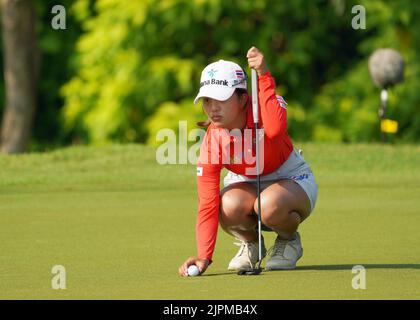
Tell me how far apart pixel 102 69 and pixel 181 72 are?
2196 mm

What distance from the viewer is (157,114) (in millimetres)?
28844

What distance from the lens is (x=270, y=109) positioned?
723cm

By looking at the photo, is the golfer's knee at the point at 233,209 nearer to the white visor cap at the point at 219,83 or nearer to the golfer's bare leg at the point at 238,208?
the golfer's bare leg at the point at 238,208

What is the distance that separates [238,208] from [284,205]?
10.5 inches

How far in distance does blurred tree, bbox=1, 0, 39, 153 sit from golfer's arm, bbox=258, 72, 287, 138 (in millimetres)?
17231

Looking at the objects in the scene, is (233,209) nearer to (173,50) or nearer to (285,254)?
(285,254)

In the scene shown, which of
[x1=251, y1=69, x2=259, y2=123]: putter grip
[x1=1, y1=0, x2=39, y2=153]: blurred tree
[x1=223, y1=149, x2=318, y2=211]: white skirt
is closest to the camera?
[x1=251, y1=69, x2=259, y2=123]: putter grip

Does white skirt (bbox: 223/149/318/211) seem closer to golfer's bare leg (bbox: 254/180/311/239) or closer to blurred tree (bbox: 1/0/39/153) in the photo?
golfer's bare leg (bbox: 254/180/311/239)

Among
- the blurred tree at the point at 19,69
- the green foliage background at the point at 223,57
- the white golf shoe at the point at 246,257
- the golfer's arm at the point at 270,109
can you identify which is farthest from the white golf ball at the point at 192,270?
the green foliage background at the point at 223,57

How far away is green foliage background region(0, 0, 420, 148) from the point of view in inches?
1116

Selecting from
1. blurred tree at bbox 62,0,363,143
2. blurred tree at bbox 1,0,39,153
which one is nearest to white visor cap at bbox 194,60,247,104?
blurred tree at bbox 1,0,39,153
